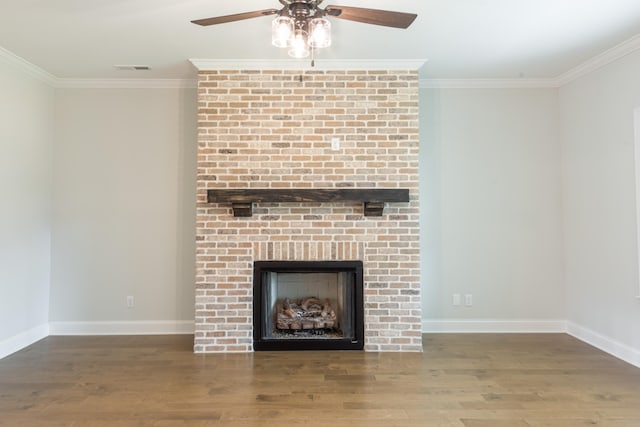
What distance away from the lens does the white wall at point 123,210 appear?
396cm

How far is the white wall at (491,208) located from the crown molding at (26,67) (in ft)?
12.2

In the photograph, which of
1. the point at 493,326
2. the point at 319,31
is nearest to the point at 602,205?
the point at 493,326

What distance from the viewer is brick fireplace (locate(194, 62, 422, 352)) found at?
11.3 ft

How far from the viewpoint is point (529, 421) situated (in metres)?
2.25

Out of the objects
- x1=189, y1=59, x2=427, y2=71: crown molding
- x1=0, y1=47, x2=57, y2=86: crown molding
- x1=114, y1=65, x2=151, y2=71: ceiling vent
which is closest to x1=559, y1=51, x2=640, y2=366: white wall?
x1=189, y1=59, x2=427, y2=71: crown molding

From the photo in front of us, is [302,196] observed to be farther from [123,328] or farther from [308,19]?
[123,328]

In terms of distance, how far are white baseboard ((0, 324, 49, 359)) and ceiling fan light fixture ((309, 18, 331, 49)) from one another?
140 inches

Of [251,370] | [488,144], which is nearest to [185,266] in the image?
[251,370]

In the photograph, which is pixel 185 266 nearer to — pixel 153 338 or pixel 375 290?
pixel 153 338

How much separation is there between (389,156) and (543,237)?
1.89 metres

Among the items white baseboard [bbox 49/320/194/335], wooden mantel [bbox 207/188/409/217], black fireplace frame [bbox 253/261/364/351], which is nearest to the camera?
wooden mantel [bbox 207/188/409/217]

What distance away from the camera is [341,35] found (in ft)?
9.90

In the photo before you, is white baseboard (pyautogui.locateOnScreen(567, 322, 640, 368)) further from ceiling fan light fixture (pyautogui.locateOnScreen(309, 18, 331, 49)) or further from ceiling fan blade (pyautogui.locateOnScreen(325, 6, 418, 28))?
ceiling fan light fixture (pyautogui.locateOnScreen(309, 18, 331, 49))

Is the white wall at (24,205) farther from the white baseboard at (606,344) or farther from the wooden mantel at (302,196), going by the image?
the white baseboard at (606,344)
